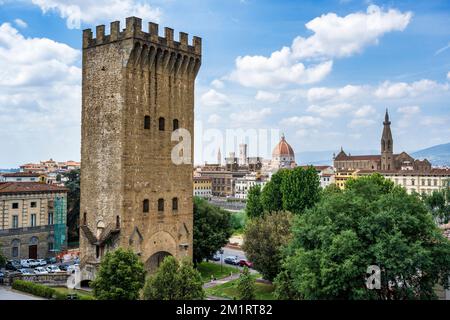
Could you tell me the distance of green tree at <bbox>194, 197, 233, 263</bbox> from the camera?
47.1m

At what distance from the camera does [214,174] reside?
7111 inches

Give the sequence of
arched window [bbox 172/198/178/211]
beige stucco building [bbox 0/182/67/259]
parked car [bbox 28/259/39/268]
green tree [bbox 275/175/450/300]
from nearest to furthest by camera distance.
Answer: green tree [bbox 275/175/450/300] < arched window [bbox 172/198/178/211] < parked car [bbox 28/259/39/268] < beige stucco building [bbox 0/182/67/259]

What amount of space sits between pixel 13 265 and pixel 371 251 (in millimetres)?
38629

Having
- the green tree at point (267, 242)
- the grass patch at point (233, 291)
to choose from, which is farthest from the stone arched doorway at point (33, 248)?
the green tree at point (267, 242)

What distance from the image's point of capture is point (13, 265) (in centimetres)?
5038

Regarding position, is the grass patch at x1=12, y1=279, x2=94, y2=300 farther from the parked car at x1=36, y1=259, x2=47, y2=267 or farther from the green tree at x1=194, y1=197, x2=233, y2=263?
the parked car at x1=36, y1=259, x2=47, y2=267

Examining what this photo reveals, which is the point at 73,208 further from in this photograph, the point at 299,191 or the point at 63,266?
the point at 299,191

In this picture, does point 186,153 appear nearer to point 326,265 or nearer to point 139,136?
point 139,136

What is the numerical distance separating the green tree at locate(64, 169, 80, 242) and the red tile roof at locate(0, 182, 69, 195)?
705cm

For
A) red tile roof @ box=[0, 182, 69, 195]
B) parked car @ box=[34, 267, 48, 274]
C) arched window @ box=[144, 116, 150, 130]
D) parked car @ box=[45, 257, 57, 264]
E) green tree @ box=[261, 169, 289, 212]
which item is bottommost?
parked car @ box=[45, 257, 57, 264]

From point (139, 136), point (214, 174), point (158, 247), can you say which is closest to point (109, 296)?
point (158, 247)

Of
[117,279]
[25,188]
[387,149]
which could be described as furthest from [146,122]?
[387,149]

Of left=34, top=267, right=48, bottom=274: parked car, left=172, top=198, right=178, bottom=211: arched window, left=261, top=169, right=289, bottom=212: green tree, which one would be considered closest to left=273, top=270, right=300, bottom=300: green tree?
left=172, top=198, right=178, bottom=211: arched window

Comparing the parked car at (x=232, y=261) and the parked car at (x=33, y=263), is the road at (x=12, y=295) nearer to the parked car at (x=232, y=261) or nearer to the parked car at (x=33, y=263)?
the parked car at (x=33, y=263)
